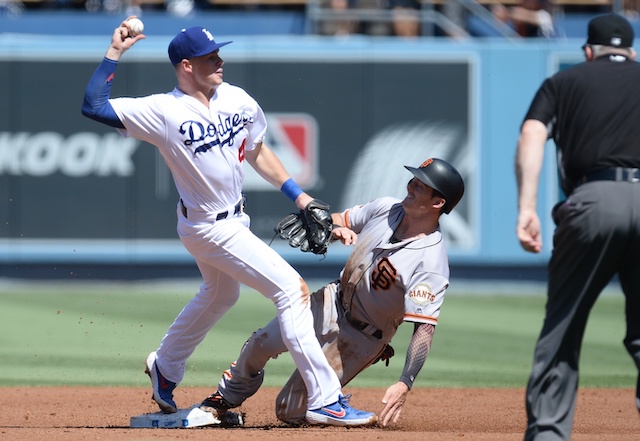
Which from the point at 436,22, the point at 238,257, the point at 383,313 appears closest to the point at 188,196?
the point at 238,257

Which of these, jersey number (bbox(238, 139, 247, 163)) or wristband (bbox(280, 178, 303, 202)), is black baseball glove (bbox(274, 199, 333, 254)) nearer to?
wristband (bbox(280, 178, 303, 202))

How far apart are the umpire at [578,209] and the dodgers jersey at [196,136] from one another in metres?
1.75

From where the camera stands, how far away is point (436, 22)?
549 inches

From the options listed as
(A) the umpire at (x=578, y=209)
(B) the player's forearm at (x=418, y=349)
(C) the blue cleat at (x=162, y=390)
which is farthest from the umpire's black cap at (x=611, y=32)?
(C) the blue cleat at (x=162, y=390)

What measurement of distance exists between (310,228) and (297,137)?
26.8 ft

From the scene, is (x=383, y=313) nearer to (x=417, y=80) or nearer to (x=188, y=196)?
(x=188, y=196)

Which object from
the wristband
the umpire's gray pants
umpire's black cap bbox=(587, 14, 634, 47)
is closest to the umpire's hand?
the umpire's gray pants

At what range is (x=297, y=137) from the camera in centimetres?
1362

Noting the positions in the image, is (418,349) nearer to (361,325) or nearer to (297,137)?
(361,325)

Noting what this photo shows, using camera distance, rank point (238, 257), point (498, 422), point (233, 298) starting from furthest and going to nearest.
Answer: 1. point (498, 422)
2. point (233, 298)
3. point (238, 257)

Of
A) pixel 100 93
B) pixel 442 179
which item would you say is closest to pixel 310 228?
pixel 442 179

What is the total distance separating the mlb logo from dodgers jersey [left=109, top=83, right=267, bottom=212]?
8308 mm

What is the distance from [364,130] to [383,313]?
8.48 m

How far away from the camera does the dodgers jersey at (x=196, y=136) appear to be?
5016 mm
